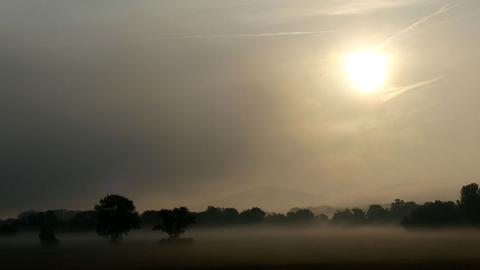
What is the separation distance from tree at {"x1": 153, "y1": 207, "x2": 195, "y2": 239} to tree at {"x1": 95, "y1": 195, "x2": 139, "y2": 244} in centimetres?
464

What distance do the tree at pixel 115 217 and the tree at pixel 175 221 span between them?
4.64m

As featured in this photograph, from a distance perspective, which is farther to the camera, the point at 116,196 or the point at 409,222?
the point at 409,222

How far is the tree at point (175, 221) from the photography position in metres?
120

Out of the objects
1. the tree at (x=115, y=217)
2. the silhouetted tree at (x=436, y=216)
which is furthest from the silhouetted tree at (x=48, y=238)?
the silhouetted tree at (x=436, y=216)

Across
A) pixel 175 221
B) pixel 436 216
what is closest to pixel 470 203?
pixel 436 216

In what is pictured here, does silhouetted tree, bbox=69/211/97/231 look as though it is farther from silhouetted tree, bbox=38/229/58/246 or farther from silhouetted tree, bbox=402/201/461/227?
silhouetted tree, bbox=402/201/461/227

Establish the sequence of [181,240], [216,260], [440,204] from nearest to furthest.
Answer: [216,260]
[181,240]
[440,204]

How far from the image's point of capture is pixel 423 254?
7069 centimetres

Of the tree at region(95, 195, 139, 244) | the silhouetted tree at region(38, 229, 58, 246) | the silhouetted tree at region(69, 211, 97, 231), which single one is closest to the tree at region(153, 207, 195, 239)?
the tree at region(95, 195, 139, 244)

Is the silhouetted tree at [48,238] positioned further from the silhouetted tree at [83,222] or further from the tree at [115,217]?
the silhouetted tree at [83,222]

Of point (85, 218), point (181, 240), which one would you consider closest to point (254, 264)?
point (181, 240)

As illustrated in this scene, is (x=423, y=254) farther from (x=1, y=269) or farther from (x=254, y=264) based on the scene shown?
(x=1, y=269)

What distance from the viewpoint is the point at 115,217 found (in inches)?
4724

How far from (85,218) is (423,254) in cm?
11905
